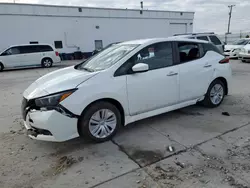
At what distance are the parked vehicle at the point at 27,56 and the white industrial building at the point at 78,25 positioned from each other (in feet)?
20.0

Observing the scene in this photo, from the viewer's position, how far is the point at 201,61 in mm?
4410

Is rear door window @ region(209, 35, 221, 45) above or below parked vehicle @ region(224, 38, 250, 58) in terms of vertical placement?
above

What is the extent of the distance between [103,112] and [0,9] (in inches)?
780

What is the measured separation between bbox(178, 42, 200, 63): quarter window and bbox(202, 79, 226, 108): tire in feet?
2.62

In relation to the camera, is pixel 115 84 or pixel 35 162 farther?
pixel 115 84

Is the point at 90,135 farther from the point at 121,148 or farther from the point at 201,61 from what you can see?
the point at 201,61

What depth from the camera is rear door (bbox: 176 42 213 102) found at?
413 cm

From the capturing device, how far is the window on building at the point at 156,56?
12.1 ft

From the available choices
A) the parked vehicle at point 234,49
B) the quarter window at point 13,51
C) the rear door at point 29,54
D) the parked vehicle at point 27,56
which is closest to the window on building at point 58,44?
the parked vehicle at point 27,56

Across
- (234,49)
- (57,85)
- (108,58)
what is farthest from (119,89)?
→ (234,49)

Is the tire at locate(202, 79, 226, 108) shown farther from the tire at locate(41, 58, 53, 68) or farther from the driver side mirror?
the tire at locate(41, 58, 53, 68)

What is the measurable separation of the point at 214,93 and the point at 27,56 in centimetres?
1332

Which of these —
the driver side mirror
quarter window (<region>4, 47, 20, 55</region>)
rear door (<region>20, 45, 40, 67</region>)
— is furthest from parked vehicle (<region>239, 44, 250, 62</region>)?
quarter window (<region>4, 47, 20, 55</region>)

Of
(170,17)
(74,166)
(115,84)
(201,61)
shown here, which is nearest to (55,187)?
(74,166)
